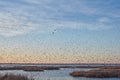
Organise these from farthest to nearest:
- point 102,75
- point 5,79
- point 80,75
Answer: point 80,75 < point 102,75 < point 5,79

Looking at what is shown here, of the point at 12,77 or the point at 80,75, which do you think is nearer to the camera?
the point at 12,77

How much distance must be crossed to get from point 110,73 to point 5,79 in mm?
21938

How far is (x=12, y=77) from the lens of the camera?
24.7 meters

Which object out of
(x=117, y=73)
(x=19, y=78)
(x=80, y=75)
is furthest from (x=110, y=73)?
(x=19, y=78)

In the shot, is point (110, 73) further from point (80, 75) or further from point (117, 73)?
point (80, 75)

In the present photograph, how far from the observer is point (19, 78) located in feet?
A: 81.4

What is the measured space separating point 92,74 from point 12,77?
21.0m

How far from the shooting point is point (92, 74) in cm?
4369

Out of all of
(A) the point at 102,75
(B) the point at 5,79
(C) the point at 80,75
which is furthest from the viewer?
(C) the point at 80,75

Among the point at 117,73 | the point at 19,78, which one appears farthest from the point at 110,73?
the point at 19,78

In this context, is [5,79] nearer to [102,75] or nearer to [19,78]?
[19,78]

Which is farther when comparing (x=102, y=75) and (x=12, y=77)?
(x=102, y=75)

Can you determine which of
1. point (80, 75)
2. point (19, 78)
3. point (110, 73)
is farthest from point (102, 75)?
point (19, 78)

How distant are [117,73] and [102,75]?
2645 mm
